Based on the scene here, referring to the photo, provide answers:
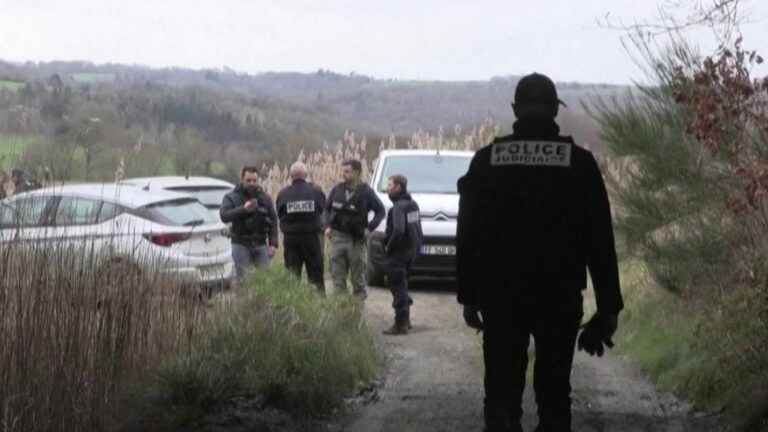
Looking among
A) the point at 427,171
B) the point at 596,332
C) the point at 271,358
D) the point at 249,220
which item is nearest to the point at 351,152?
the point at 427,171

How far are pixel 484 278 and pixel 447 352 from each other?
791 centimetres

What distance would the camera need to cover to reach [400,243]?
16.5 m

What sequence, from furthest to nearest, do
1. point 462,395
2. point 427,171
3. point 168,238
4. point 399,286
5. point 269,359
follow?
point 427,171 → point 168,238 → point 399,286 → point 462,395 → point 269,359

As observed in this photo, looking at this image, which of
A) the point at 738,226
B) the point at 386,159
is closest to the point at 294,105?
the point at 386,159

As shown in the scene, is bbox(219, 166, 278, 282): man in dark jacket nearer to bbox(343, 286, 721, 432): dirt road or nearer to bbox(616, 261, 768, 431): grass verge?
bbox(343, 286, 721, 432): dirt road

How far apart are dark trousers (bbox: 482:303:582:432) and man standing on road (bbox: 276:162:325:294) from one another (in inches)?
364

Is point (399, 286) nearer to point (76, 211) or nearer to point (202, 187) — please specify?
point (76, 211)

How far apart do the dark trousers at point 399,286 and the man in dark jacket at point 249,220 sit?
1341 mm

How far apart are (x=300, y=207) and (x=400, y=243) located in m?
1.13

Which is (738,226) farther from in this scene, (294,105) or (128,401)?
(294,105)

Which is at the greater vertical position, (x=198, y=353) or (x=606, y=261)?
(x=606, y=261)

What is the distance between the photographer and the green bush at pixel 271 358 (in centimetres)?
988

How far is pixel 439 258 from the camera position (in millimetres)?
20219

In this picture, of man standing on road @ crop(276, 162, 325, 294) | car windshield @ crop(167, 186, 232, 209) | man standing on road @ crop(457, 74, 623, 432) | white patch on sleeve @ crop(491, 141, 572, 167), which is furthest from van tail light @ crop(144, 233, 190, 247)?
white patch on sleeve @ crop(491, 141, 572, 167)
